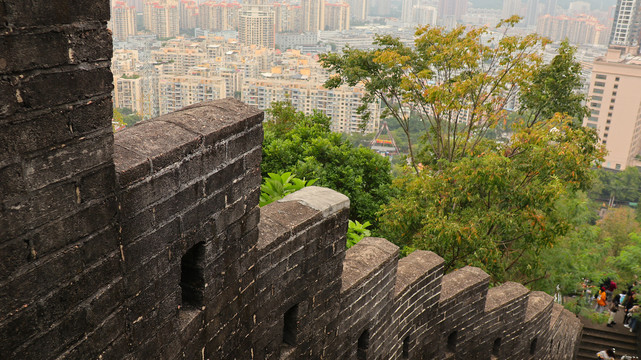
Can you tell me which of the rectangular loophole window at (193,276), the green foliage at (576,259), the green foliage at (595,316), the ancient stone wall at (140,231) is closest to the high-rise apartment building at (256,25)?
the green foliage at (576,259)

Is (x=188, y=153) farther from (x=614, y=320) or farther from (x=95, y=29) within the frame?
(x=614, y=320)

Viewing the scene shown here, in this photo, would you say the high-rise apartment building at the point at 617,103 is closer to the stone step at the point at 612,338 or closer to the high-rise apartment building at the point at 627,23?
the high-rise apartment building at the point at 627,23

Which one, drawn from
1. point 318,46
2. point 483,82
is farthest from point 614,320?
point 318,46

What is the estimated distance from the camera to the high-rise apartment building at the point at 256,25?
6658 inches

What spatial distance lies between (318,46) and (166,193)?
629 feet

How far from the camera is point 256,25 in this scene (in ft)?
563

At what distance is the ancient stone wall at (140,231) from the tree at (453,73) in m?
9.33

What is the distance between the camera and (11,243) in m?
2.19

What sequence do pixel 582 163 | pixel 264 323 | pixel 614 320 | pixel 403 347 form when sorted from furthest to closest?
1. pixel 614 320
2. pixel 582 163
3. pixel 403 347
4. pixel 264 323

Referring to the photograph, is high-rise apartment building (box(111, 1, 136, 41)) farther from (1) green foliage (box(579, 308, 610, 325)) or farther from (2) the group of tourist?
(1) green foliage (box(579, 308, 610, 325))

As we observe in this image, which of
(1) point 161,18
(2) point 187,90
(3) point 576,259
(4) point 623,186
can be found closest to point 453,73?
(3) point 576,259

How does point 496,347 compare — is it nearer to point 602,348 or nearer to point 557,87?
point 557,87

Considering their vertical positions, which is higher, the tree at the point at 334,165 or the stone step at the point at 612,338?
the tree at the point at 334,165

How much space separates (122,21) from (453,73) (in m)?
168
